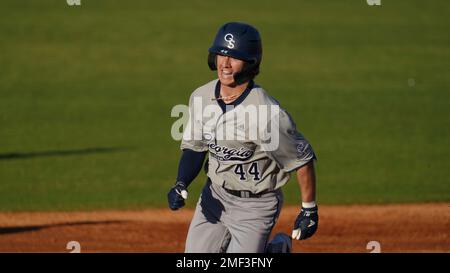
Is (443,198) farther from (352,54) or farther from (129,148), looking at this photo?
(352,54)

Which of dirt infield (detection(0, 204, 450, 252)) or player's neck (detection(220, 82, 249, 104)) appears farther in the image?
dirt infield (detection(0, 204, 450, 252))

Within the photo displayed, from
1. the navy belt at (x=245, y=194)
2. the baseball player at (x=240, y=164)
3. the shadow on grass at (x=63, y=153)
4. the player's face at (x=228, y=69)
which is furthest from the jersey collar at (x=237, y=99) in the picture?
the shadow on grass at (x=63, y=153)

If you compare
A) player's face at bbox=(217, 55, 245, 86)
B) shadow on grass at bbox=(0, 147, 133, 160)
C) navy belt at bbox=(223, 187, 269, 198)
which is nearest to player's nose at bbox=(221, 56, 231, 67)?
player's face at bbox=(217, 55, 245, 86)

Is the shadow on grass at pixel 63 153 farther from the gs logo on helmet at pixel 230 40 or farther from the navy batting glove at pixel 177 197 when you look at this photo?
the gs logo on helmet at pixel 230 40

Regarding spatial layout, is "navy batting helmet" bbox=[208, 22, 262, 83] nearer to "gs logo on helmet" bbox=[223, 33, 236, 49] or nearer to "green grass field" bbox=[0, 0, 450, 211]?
"gs logo on helmet" bbox=[223, 33, 236, 49]

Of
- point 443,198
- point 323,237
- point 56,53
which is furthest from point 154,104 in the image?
point 323,237

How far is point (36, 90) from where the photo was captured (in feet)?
69.1

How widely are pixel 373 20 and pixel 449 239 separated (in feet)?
53.4

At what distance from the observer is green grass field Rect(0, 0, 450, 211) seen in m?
14.8

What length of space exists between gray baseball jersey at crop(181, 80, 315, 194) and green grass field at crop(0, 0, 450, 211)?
6.06 meters

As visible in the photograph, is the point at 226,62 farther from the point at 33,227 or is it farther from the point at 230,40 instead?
the point at 33,227

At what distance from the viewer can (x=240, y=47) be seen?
7262 mm

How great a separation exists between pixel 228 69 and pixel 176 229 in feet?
16.4

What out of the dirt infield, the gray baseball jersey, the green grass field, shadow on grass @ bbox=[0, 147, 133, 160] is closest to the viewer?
the gray baseball jersey
